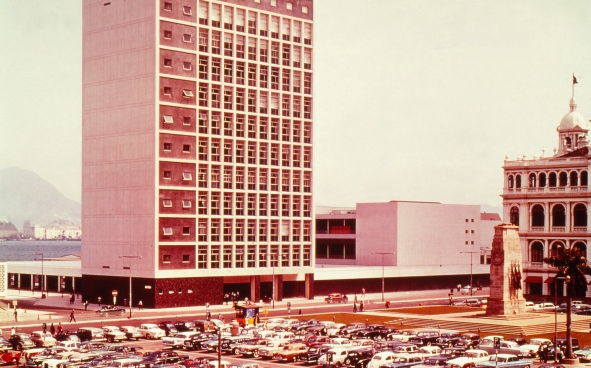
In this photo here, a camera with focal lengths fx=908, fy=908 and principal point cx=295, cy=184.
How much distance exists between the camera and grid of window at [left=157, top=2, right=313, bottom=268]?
441 feet

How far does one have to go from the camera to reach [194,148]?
436ft

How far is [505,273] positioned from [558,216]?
1471 inches

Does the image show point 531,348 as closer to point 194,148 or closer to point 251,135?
point 194,148

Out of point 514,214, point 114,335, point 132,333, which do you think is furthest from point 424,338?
point 514,214

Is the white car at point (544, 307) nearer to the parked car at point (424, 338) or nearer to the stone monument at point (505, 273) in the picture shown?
the stone monument at point (505, 273)

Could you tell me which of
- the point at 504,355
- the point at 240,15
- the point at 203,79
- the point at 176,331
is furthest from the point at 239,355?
the point at 240,15

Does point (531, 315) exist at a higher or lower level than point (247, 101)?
lower

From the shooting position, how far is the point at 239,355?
86938 millimetres

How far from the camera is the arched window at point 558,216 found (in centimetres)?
14938

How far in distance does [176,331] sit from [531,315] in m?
47.7

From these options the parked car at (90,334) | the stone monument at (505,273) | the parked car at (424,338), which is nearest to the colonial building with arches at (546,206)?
the stone monument at (505,273)

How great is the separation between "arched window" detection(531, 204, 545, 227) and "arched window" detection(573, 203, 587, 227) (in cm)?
587

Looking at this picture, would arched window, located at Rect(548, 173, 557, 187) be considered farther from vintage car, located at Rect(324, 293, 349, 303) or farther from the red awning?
vintage car, located at Rect(324, 293, 349, 303)

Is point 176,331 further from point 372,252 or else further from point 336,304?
point 372,252
